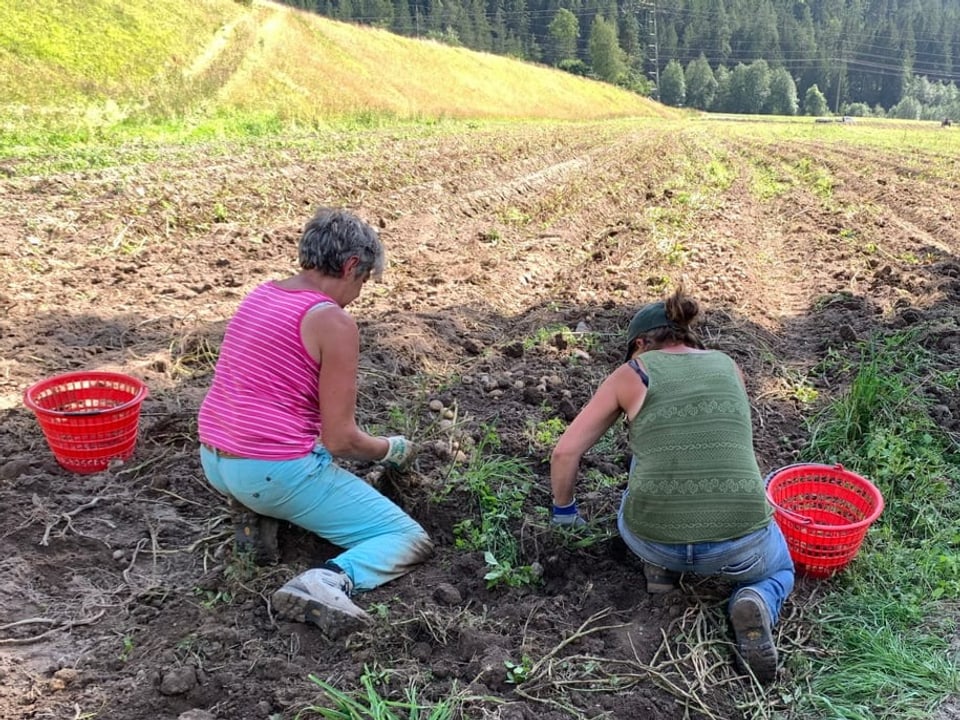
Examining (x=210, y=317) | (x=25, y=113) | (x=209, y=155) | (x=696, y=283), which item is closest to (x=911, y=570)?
(x=696, y=283)

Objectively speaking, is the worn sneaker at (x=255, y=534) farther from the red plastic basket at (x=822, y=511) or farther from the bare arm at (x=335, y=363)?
the red plastic basket at (x=822, y=511)

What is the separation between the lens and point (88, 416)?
356cm

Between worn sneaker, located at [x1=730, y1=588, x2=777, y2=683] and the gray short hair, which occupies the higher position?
the gray short hair

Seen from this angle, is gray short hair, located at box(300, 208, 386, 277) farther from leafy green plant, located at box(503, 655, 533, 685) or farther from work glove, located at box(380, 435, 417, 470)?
leafy green plant, located at box(503, 655, 533, 685)

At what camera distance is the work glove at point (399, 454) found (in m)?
3.34

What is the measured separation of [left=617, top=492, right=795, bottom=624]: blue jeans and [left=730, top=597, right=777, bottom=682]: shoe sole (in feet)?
0.44

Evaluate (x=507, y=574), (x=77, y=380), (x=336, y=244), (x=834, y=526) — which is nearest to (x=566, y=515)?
(x=507, y=574)

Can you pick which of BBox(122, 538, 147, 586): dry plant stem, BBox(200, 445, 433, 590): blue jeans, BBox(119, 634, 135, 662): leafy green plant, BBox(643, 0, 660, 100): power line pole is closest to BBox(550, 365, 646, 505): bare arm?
BBox(200, 445, 433, 590): blue jeans

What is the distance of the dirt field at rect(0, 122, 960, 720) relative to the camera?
8.46 feet

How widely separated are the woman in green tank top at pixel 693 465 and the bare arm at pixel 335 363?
0.92 metres

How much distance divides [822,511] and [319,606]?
2.30m

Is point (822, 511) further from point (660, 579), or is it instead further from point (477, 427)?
point (477, 427)

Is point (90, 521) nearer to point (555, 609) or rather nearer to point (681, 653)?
point (555, 609)

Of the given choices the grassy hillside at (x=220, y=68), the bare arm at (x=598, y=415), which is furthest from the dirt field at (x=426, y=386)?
the grassy hillside at (x=220, y=68)
